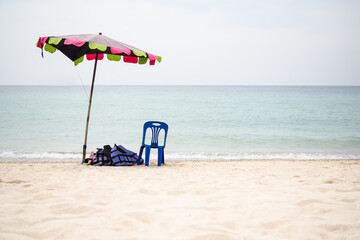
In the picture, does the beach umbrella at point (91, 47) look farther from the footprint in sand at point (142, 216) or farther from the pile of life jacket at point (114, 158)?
the footprint in sand at point (142, 216)

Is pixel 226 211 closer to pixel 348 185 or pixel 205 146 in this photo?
pixel 348 185

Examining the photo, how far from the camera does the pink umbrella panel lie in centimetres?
484

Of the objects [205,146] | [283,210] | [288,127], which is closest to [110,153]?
[283,210]

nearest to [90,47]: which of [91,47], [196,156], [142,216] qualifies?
[91,47]

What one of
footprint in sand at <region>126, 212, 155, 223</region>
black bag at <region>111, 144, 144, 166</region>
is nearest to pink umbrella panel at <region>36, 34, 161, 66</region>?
black bag at <region>111, 144, 144, 166</region>

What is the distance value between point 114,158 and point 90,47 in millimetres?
2366

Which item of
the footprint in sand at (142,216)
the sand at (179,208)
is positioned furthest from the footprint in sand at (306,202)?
the footprint in sand at (142,216)

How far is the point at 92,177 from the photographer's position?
439 cm

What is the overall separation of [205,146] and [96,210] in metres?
7.74

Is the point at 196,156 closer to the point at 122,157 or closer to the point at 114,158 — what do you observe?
the point at 122,157

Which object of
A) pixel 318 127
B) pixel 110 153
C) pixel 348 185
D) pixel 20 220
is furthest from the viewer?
pixel 318 127

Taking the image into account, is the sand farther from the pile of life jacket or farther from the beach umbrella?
the beach umbrella

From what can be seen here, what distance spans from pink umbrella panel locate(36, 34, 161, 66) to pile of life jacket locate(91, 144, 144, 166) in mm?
2053

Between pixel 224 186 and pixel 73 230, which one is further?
pixel 224 186
